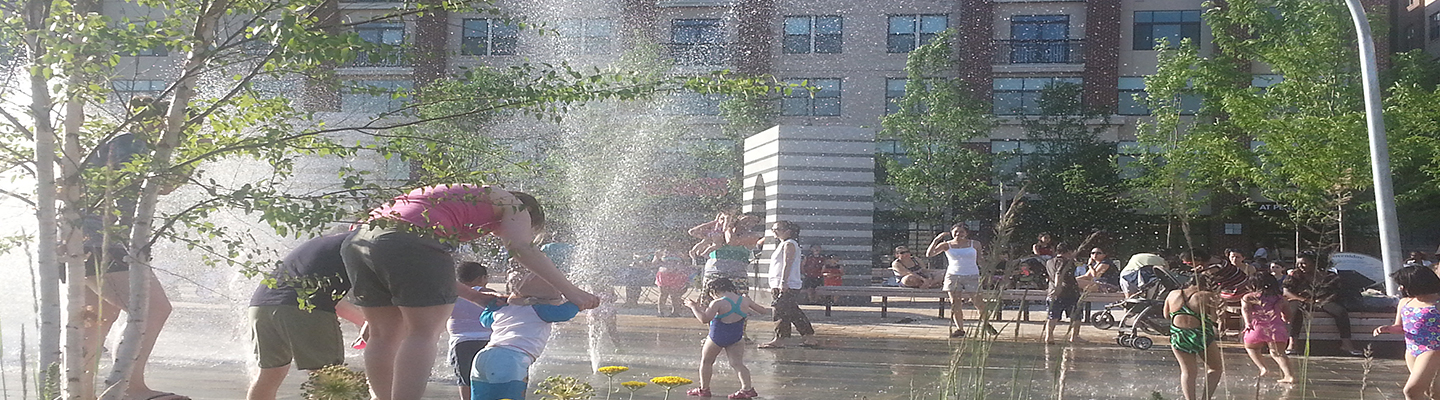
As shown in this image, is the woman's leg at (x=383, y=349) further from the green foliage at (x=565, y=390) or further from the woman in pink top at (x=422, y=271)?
the green foliage at (x=565, y=390)

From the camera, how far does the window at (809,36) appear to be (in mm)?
37062

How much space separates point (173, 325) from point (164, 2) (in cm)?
1101

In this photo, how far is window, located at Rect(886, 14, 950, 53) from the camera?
3722 centimetres

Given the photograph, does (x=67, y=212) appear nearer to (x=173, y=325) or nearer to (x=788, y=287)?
(x=788, y=287)

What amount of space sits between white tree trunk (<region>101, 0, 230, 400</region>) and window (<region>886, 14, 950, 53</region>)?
34701 mm

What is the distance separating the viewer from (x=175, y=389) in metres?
7.73

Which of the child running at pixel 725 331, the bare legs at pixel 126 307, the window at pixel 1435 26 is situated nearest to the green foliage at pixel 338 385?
the bare legs at pixel 126 307

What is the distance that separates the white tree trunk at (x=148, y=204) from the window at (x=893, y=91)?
114 ft

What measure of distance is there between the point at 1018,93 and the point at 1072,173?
378 centimetres

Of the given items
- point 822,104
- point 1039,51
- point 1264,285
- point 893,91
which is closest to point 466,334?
point 1264,285

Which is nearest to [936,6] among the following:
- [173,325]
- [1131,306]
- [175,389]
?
[1131,306]

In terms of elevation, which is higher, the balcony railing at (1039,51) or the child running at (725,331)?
the balcony railing at (1039,51)

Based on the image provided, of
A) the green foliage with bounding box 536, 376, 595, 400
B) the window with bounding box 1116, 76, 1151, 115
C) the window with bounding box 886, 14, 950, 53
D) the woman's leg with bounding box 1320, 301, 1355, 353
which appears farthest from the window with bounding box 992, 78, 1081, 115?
the green foliage with bounding box 536, 376, 595, 400

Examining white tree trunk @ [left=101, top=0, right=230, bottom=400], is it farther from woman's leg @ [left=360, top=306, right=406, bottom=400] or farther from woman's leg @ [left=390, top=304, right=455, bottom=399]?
woman's leg @ [left=360, top=306, right=406, bottom=400]
